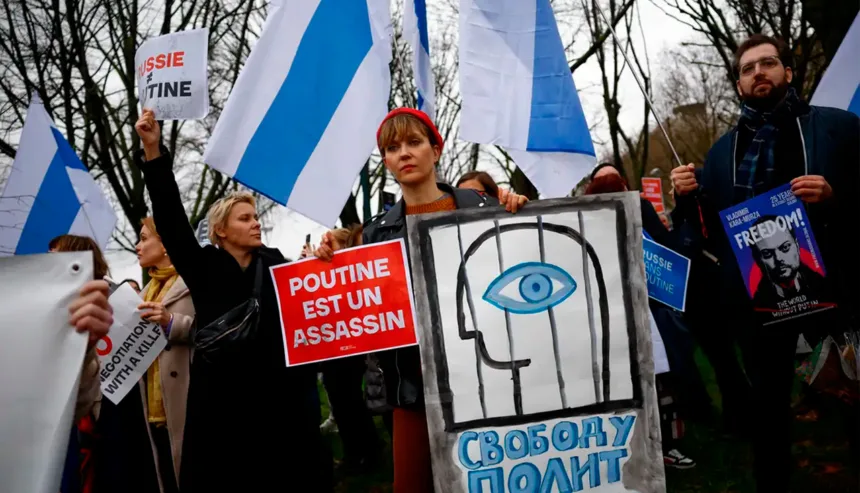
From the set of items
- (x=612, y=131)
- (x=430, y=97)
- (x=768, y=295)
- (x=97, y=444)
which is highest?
(x=612, y=131)

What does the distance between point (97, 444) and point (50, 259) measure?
202 cm

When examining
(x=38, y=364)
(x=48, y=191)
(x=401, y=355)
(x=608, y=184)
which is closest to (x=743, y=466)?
(x=608, y=184)

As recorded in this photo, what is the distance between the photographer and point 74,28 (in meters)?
10.5

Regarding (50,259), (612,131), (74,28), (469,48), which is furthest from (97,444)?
(612,131)

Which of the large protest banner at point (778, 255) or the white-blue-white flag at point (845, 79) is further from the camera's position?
the white-blue-white flag at point (845, 79)

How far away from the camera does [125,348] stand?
3326 millimetres

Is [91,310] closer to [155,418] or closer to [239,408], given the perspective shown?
[239,408]

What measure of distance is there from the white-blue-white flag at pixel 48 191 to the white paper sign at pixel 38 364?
10.8 feet

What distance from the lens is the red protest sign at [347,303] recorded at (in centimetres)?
242

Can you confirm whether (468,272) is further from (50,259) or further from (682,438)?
(682,438)

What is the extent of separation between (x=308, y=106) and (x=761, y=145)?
1.91 meters

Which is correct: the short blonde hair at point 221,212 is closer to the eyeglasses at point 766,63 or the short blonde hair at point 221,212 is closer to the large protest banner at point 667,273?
the large protest banner at point 667,273

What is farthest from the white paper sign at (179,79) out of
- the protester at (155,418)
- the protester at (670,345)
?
the protester at (670,345)

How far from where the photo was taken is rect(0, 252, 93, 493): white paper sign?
1733mm
